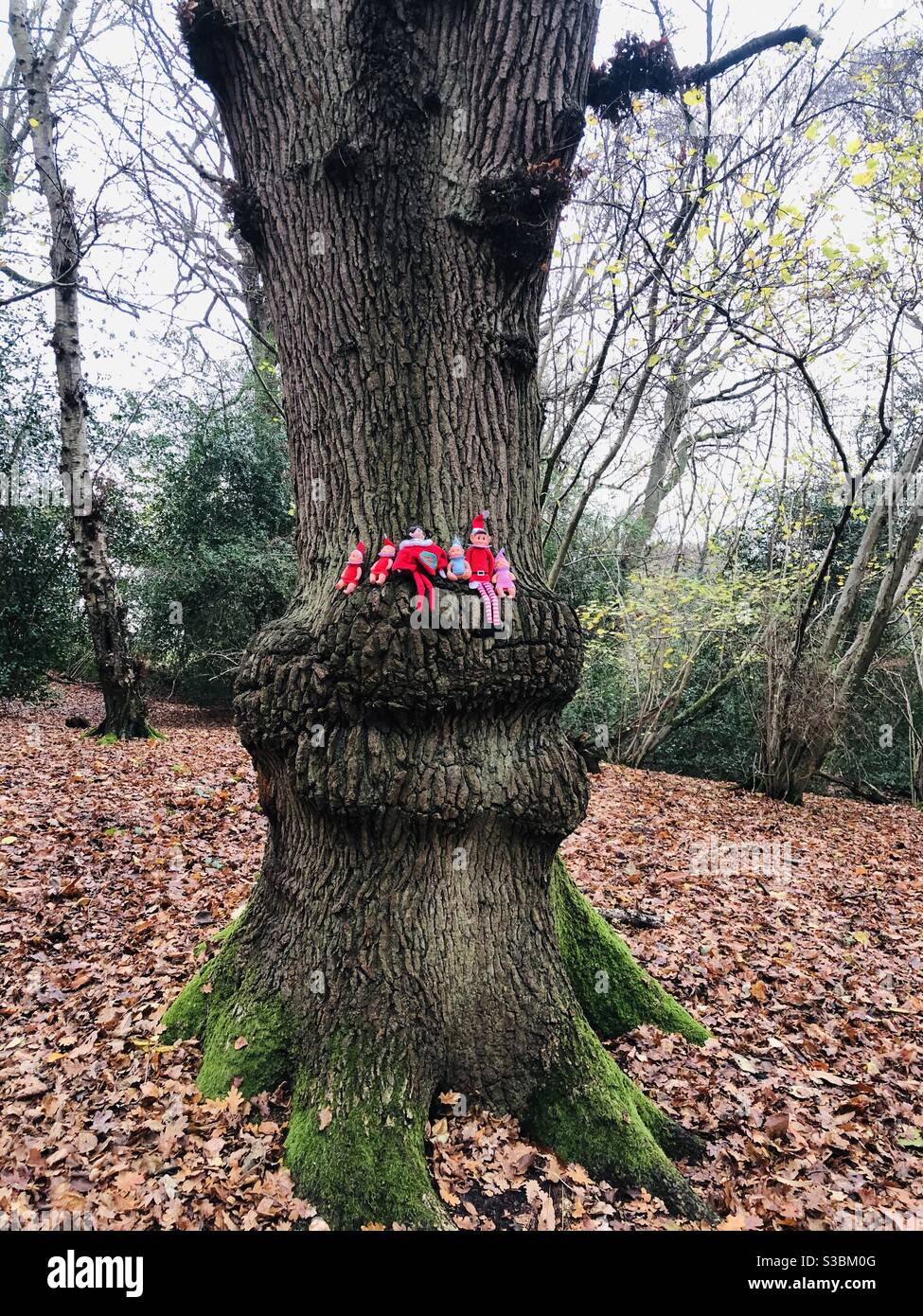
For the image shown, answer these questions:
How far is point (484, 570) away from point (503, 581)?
0.27ft

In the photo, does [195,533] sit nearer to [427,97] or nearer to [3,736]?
[3,736]

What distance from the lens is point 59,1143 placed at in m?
2.38

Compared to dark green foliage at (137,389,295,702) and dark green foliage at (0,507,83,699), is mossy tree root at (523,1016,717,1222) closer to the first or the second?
dark green foliage at (0,507,83,699)

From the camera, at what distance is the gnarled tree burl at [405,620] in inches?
95.3

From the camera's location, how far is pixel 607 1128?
2594 millimetres

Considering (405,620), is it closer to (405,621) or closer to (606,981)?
(405,621)

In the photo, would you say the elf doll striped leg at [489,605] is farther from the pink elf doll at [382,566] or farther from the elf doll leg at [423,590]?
the pink elf doll at [382,566]

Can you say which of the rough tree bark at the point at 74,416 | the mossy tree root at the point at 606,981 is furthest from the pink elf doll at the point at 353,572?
the rough tree bark at the point at 74,416

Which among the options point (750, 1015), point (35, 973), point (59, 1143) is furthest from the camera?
point (750, 1015)

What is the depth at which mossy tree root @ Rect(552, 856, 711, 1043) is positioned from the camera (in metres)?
3.36

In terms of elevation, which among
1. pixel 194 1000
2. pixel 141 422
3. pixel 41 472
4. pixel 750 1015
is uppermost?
pixel 141 422

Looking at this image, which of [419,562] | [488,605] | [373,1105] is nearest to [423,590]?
[419,562]
